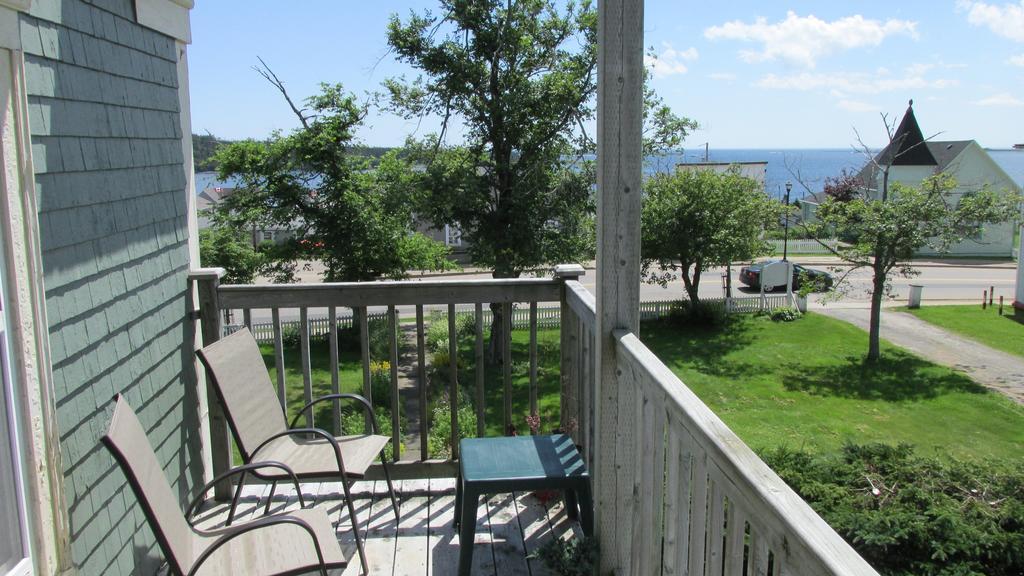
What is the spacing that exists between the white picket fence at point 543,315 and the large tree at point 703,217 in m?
1.71

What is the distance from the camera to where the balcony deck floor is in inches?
106

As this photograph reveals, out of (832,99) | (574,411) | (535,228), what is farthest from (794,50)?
→ (535,228)

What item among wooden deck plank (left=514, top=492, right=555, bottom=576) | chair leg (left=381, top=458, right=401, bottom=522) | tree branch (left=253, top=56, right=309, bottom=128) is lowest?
wooden deck plank (left=514, top=492, right=555, bottom=576)

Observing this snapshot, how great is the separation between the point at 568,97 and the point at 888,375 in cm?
907

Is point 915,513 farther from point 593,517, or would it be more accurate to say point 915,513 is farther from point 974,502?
point 593,517

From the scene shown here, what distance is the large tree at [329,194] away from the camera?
15133 millimetres

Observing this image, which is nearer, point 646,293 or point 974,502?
point 974,502

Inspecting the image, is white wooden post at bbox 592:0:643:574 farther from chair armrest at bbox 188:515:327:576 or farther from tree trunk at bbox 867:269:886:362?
tree trunk at bbox 867:269:886:362

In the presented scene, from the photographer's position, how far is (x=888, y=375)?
1628 cm

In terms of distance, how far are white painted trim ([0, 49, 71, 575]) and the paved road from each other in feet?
69.0

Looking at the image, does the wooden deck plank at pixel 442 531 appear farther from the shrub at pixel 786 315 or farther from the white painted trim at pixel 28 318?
the shrub at pixel 786 315

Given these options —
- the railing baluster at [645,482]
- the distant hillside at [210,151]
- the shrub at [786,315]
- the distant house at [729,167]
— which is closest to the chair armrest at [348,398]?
the railing baluster at [645,482]

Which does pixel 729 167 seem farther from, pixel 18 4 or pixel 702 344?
pixel 18 4

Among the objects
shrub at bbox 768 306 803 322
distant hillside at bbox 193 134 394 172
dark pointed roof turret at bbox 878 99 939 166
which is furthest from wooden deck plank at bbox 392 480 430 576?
shrub at bbox 768 306 803 322
